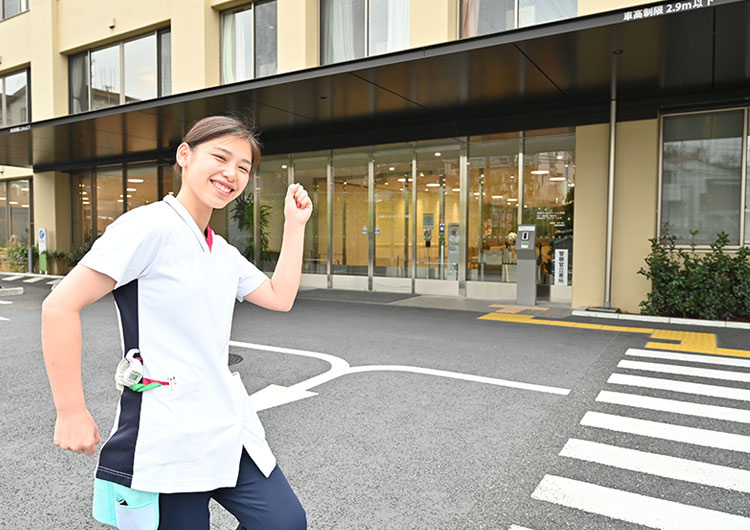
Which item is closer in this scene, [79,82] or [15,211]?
[79,82]

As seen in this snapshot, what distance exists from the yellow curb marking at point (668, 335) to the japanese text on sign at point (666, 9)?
13.5ft

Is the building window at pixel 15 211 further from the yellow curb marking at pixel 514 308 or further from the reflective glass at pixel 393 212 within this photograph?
the yellow curb marking at pixel 514 308

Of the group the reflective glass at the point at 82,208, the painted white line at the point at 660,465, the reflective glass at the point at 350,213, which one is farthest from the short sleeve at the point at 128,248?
the reflective glass at the point at 82,208

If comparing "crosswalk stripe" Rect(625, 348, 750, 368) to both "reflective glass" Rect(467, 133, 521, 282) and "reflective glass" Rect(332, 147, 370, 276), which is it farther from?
"reflective glass" Rect(332, 147, 370, 276)

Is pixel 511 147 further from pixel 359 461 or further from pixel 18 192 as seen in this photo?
pixel 18 192

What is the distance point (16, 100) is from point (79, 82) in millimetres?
3843

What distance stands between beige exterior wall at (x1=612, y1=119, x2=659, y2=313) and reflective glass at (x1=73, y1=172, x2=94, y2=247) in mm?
17395

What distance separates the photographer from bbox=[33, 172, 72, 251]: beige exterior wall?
64.8 ft

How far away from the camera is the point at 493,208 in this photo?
Result: 507 inches

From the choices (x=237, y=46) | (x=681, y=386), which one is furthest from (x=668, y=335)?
(x=237, y=46)

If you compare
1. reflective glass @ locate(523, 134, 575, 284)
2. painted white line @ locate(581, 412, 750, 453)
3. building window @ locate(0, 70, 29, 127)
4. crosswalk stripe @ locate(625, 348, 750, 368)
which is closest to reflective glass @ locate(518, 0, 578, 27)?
reflective glass @ locate(523, 134, 575, 284)

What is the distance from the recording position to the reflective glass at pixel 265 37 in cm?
1432

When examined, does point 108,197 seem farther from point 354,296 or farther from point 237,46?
point 354,296

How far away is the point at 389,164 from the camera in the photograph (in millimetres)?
14328
